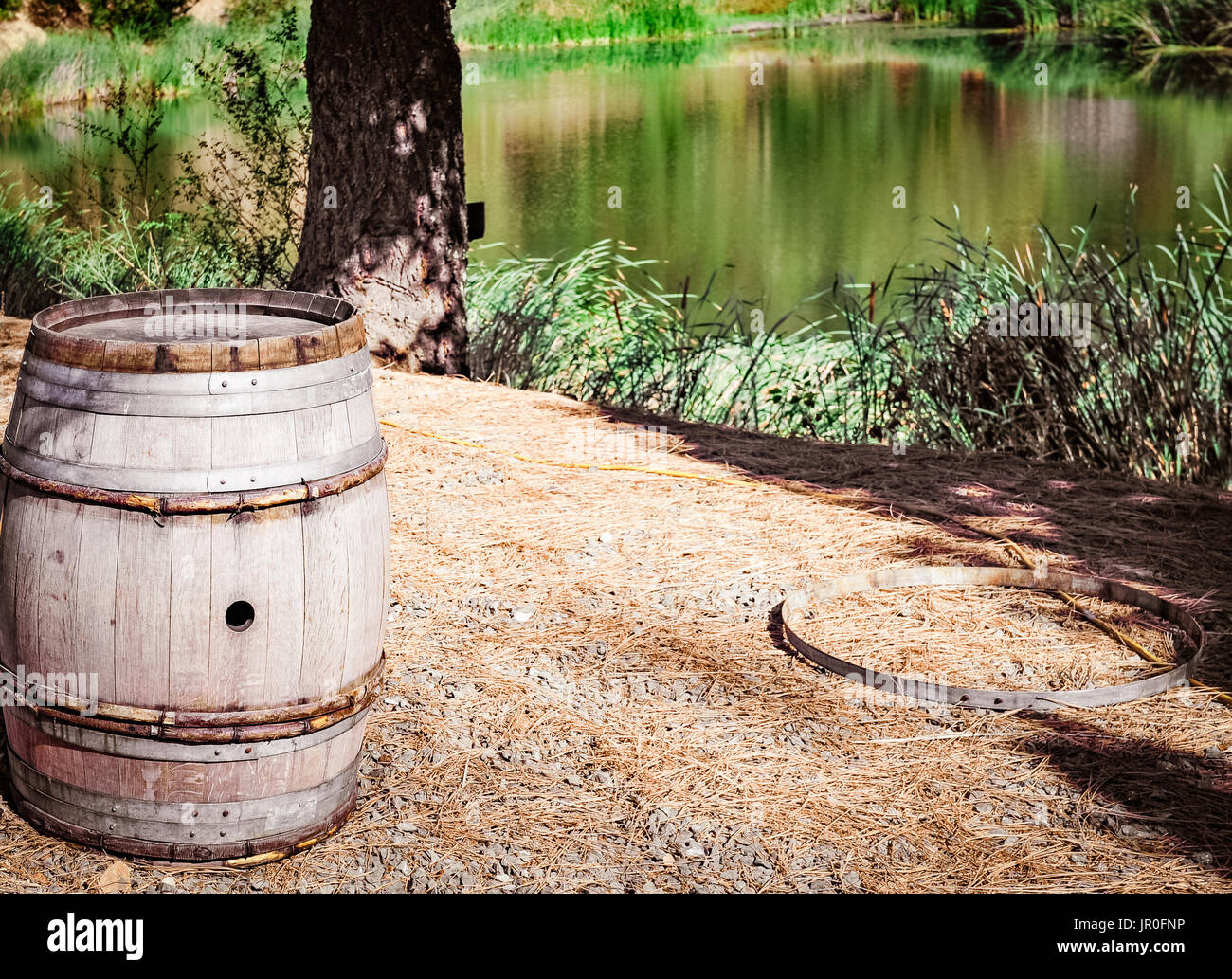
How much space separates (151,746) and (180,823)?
197 millimetres

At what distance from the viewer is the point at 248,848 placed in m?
2.72

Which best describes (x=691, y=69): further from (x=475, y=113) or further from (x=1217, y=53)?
(x=1217, y=53)

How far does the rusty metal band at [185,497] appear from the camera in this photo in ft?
8.05

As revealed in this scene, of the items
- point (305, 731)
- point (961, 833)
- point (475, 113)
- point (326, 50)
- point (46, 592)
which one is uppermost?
Answer: point (475, 113)

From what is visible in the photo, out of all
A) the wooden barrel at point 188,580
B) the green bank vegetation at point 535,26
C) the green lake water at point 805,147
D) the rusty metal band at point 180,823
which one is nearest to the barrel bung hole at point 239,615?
the wooden barrel at point 188,580

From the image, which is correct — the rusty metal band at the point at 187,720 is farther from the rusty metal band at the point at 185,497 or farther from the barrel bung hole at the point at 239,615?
the rusty metal band at the point at 185,497

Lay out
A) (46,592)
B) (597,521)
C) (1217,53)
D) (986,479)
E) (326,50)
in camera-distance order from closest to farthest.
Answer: (46,592), (597,521), (986,479), (326,50), (1217,53)

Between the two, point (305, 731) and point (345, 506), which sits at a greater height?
point (345, 506)

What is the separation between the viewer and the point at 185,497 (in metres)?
2.46

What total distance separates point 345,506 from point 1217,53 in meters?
21.9

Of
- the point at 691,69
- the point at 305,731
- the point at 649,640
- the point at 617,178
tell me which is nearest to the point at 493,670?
the point at 649,640

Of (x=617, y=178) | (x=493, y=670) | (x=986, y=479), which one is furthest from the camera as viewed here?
(x=617, y=178)

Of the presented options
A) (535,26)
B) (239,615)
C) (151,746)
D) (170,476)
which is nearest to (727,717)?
(239,615)

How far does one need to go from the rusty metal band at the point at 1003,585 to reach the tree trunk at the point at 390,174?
11.6ft
